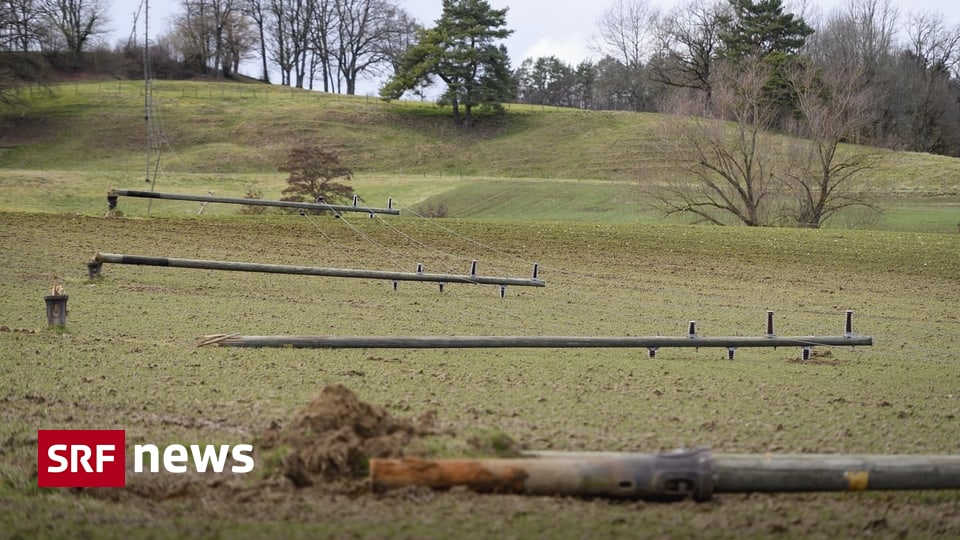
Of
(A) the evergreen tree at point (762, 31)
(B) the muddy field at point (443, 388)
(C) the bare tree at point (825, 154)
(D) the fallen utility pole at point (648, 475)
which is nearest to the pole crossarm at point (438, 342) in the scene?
(B) the muddy field at point (443, 388)

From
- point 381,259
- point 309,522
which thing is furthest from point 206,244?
point 309,522

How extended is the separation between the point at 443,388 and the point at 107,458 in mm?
3819

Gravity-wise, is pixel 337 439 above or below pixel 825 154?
below

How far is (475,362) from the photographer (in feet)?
39.3

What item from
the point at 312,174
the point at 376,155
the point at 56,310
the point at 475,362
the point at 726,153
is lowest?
the point at 475,362

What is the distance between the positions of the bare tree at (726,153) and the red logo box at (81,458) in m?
35.2

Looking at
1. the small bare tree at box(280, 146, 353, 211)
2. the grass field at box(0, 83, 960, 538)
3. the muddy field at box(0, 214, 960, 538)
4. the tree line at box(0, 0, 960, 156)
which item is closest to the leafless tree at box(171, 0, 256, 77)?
the tree line at box(0, 0, 960, 156)

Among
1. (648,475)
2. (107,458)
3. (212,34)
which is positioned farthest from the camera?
(212,34)

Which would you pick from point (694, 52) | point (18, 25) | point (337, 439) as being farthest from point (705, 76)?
point (337, 439)

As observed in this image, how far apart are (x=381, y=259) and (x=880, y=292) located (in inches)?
482

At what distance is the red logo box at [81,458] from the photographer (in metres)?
6.43

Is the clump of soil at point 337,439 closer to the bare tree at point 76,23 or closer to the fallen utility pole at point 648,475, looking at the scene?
the fallen utility pole at point 648,475

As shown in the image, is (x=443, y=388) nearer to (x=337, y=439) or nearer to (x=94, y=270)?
(x=337, y=439)

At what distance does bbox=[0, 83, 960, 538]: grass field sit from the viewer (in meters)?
5.96
